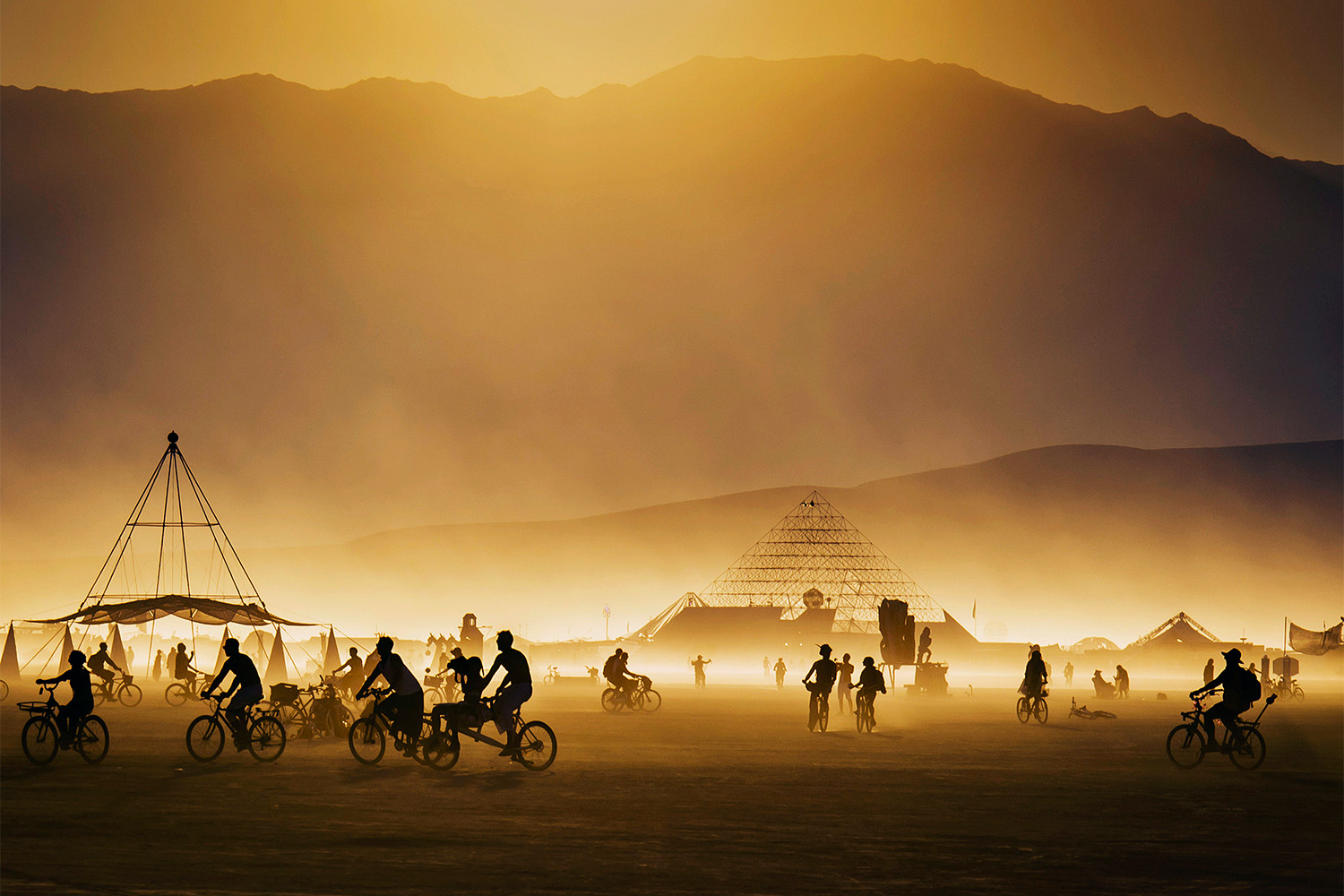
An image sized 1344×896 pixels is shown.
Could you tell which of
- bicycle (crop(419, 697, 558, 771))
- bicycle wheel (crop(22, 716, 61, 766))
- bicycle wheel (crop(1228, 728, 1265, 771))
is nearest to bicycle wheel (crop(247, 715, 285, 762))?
bicycle (crop(419, 697, 558, 771))

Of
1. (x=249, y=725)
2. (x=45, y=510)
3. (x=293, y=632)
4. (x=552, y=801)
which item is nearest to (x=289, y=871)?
(x=552, y=801)

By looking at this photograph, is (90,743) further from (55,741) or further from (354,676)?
(354,676)

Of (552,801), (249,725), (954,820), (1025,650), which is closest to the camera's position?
(954,820)

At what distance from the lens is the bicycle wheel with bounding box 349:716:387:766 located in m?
18.7

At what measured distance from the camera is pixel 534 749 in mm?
18375

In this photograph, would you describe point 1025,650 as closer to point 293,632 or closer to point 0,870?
point 293,632

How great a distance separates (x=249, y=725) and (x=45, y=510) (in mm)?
198730

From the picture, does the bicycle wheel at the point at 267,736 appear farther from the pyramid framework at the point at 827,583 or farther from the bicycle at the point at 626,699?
the pyramid framework at the point at 827,583

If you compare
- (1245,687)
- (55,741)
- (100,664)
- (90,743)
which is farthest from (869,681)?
(100,664)

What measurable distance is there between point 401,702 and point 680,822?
637cm

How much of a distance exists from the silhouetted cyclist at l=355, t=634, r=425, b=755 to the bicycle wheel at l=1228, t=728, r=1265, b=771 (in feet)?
40.2

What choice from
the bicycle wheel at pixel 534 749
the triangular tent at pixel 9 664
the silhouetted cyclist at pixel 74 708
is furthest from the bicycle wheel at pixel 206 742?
the triangular tent at pixel 9 664

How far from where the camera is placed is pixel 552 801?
14.7 meters

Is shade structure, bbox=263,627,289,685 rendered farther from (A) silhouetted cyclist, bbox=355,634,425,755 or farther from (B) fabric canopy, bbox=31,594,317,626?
(A) silhouetted cyclist, bbox=355,634,425,755
